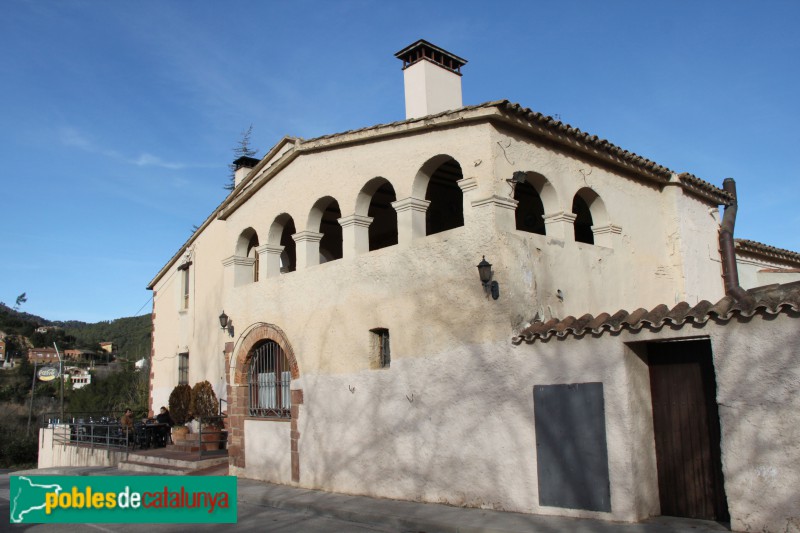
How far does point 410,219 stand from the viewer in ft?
33.0

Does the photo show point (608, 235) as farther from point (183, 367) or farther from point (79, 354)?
point (79, 354)

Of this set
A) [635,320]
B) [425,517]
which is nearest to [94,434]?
[425,517]

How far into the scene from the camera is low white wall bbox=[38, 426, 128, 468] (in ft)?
54.7

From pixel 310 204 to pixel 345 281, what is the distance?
175 cm

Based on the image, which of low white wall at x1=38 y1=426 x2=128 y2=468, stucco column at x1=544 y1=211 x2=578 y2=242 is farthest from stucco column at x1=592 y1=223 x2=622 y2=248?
low white wall at x1=38 y1=426 x2=128 y2=468

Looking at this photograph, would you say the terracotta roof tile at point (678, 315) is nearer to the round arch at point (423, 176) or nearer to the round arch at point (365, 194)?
the round arch at point (423, 176)

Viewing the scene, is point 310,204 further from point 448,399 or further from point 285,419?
point 448,399

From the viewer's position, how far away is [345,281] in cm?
1099

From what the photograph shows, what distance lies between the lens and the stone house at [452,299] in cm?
819

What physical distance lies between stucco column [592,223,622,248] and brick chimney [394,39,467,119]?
12.9 feet

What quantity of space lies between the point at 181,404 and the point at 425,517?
9550mm

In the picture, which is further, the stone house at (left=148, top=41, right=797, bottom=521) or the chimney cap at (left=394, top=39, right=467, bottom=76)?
the chimney cap at (left=394, top=39, right=467, bottom=76)

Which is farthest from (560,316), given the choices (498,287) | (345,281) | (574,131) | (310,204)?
(310,204)

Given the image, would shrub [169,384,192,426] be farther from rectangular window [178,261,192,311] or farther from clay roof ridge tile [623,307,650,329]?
clay roof ridge tile [623,307,650,329]
